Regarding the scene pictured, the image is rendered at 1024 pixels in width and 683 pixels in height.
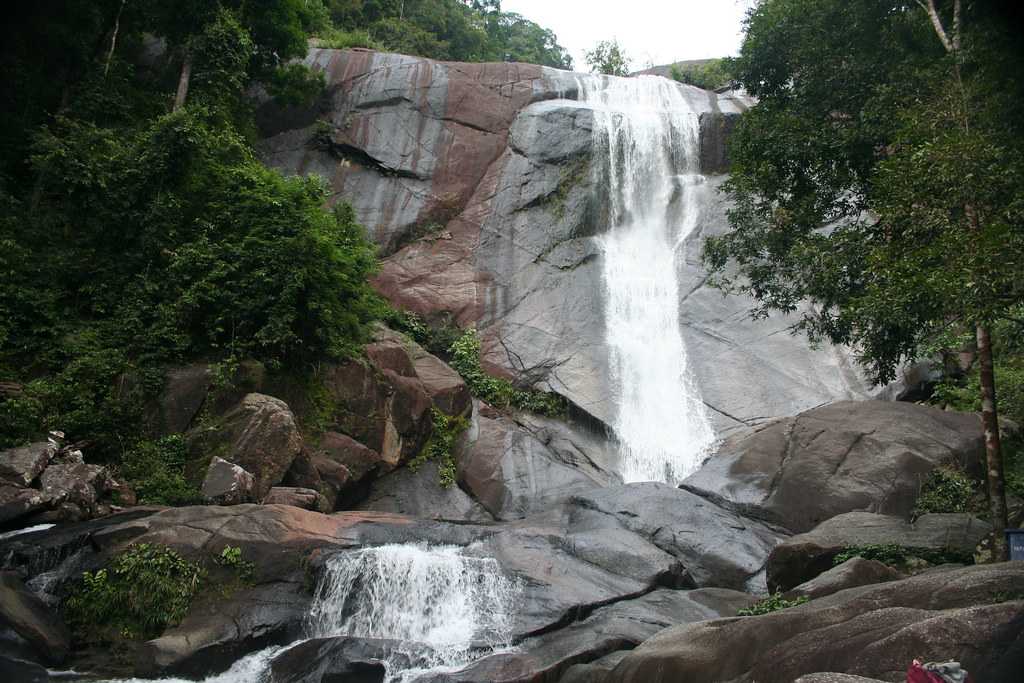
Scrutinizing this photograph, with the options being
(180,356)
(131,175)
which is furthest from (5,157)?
(180,356)

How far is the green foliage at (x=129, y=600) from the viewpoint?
10547 millimetres

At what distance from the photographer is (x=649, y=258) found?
2633 centimetres

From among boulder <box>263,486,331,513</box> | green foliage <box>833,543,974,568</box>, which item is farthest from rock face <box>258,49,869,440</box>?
green foliage <box>833,543,974,568</box>

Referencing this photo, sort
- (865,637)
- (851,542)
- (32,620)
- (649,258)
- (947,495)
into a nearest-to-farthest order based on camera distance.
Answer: (865,637)
(32,620)
(851,542)
(947,495)
(649,258)

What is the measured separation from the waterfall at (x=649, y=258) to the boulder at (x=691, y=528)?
458cm

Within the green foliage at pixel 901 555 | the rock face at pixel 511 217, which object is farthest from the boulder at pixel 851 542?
the rock face at pixel 511 217

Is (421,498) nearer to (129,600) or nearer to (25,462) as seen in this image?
(129,600)

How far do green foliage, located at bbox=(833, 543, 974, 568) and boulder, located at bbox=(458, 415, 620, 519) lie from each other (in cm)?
661

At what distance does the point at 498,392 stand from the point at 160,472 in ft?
34.6

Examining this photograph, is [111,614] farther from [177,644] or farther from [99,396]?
[99,396]

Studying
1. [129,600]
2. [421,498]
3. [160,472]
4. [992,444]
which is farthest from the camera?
[421,498]

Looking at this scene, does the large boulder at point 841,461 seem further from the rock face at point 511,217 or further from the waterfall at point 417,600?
the waterfall at point 417,600

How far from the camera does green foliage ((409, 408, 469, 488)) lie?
18.4 meters

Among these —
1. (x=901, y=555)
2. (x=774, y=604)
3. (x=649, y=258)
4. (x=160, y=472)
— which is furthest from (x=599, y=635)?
(x=649, y=258)
